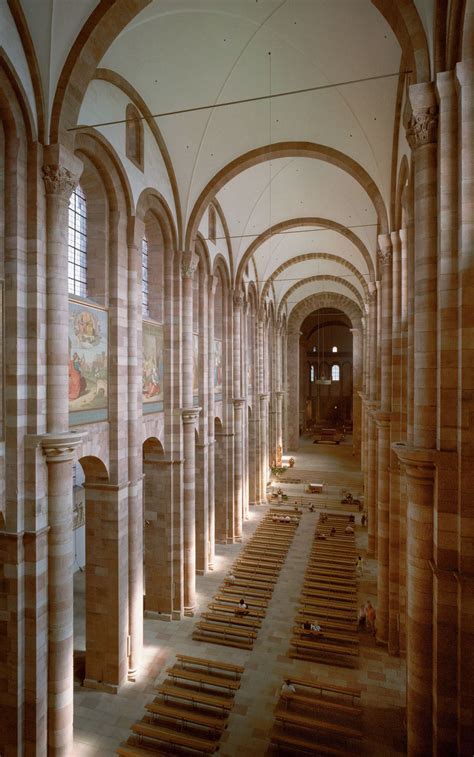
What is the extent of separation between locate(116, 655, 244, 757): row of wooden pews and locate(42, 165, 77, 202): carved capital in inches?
457

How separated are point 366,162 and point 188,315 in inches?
307

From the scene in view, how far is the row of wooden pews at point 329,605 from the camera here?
548 inches

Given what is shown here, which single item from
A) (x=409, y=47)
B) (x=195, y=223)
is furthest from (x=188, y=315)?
(x=409, y=47)

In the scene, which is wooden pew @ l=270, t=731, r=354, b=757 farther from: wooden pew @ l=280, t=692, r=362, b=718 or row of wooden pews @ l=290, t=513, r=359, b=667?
row of wooden pews @ l=290, t=513, r=359, b=667

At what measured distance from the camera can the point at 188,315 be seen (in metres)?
16.1

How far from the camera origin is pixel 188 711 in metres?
11.3

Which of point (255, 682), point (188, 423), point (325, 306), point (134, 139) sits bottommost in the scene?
point (255, 682)

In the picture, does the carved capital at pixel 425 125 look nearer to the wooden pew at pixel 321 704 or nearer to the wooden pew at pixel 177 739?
the wooden pew at pixel 321 704

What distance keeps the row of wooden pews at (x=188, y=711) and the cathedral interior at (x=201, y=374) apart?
0.22ft

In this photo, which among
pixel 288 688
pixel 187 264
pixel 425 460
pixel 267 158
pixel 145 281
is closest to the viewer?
pixel 425 460

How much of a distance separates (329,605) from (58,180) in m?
15.7

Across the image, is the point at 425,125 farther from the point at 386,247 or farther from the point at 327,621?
the point at 327,621

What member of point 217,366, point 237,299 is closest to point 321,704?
point 217,366

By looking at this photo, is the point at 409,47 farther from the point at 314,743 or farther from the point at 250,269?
the point at 250,269
